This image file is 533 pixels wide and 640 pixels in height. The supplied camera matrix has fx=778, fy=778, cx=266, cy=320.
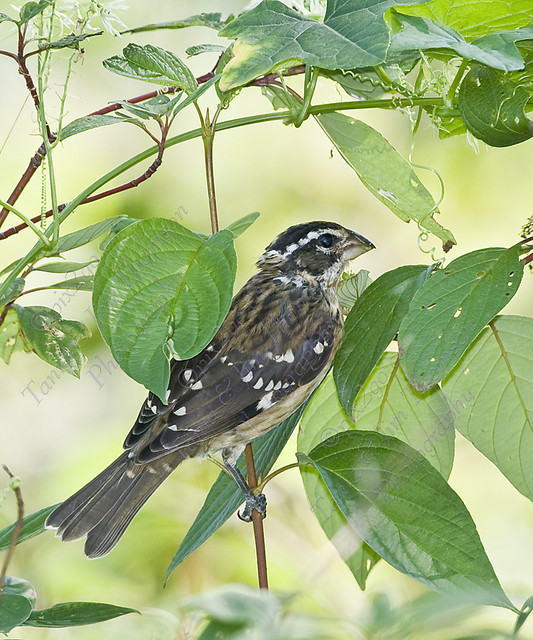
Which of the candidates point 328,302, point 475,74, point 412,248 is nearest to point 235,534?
point 328,302

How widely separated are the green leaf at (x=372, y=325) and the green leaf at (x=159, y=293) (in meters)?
0.30

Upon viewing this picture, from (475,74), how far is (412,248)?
2.24 m

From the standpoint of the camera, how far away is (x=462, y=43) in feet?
3.49

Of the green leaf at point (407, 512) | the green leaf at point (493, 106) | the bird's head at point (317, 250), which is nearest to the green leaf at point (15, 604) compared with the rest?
the green leaf at point (407, 512)

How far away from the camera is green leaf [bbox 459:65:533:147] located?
1.26 m

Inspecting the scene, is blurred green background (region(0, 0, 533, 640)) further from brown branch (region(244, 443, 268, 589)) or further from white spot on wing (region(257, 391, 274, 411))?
brown branch (region(244, 443, 268, 589))

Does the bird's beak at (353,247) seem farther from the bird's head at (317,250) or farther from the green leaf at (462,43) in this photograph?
the green leaf at (462,43)

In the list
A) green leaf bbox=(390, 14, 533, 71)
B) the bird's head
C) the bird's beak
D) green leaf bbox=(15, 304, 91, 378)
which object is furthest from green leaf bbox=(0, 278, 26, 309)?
the bird's beak

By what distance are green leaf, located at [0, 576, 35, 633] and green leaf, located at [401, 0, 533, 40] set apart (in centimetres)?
108

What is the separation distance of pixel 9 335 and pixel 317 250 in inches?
37.9

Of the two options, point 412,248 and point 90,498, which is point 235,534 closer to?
point 90,498

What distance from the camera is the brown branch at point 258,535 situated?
1.28 metres

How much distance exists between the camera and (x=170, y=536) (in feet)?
10.0

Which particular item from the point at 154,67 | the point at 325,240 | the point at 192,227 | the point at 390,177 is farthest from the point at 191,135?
the point at 192,227
